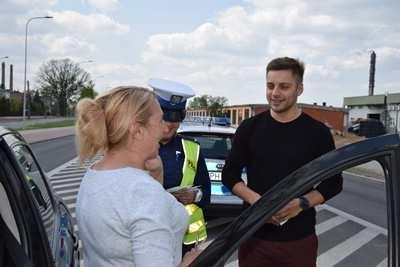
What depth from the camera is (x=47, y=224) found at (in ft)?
7.75

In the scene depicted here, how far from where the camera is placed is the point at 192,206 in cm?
272

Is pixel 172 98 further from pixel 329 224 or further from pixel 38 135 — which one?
pixel 38 135

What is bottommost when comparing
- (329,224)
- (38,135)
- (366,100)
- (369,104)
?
(369,104)

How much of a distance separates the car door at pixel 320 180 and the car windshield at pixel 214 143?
563 centimetres

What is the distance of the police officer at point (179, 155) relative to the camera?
284cm

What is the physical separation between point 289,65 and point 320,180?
1527mm

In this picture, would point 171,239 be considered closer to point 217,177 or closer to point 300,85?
point 300,85

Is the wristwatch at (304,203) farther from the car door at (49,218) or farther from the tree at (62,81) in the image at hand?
the tree at (62,81)

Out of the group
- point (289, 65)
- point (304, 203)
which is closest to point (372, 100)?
point (289, 65)

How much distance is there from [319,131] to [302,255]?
697mm

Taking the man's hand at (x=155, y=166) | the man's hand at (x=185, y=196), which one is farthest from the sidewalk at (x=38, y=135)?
the man's hand at (x=155, y=166)

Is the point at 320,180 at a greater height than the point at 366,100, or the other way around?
the point at 320,180

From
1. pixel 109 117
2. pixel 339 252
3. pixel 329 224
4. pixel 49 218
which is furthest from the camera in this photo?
pixel 329 224

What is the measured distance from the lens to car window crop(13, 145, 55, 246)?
7.55 ft
